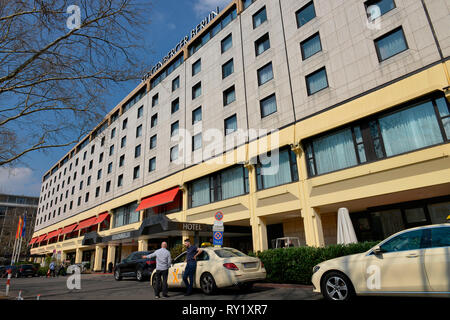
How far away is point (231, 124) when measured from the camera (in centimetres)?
2025

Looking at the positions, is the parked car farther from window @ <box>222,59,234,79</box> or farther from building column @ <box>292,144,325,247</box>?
window @ <box>222,59,234,79</box>

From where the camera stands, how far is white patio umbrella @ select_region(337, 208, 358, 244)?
10.9 metres

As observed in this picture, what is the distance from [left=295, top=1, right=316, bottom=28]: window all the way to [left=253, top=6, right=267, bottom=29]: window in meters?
3.00

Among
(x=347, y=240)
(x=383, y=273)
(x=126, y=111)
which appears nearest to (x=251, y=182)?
(x=347, y=240)

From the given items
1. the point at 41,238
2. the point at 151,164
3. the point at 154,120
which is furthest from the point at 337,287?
the point at 41,238

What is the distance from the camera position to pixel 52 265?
2870 cm

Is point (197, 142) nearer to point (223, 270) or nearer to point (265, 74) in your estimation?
point (265, 74)

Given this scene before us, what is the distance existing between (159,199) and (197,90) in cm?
1039

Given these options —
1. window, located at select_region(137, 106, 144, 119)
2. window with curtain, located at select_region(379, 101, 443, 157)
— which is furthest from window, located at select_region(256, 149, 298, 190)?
window, located at select_region(137, 106, 144, 119)

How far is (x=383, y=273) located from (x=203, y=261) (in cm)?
531

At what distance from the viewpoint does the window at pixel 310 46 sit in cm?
1634

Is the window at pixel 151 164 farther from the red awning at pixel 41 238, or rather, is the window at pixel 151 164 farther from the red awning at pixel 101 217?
the red awning at pixel 41 238

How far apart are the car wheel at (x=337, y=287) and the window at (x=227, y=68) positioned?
18368 mm

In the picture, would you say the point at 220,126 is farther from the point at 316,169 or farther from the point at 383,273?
the point at 383,273
